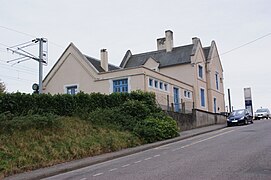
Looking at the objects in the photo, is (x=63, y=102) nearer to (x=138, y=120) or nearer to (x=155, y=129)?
(x=138, y=120)

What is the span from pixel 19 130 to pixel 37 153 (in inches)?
83.4

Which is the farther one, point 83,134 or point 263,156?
point 83,134

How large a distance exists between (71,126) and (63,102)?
8.11 feet

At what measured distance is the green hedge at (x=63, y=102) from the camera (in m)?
17.7

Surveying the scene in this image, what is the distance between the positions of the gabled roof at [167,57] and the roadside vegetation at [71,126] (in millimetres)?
18901

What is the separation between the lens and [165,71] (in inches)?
1710

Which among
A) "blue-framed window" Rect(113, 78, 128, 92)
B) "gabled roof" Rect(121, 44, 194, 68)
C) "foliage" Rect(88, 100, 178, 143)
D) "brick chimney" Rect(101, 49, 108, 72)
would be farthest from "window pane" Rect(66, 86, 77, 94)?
"foliage" Rect(88, 100, 178, 143)

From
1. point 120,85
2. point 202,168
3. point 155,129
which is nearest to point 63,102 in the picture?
point 155,129

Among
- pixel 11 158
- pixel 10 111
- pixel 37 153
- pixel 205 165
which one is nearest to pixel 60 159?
pixel 37 153

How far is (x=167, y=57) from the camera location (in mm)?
44875

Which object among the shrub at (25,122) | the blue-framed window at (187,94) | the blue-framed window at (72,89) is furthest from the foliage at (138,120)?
the blue-framed window at (187,94)

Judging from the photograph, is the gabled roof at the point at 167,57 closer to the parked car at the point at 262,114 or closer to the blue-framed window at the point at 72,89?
the blue-framed window at the point at 72,89

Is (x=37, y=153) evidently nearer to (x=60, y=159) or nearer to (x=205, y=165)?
(x=60, y=159)

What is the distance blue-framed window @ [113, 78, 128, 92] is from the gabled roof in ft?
39.9
